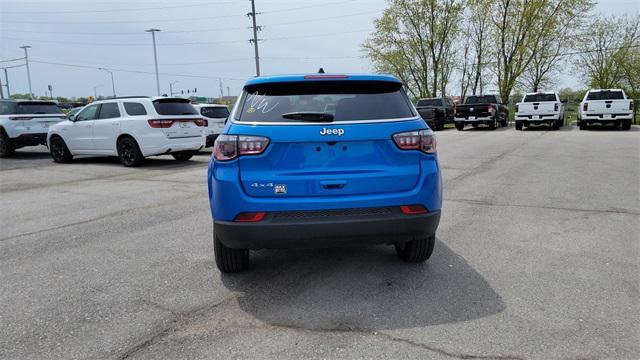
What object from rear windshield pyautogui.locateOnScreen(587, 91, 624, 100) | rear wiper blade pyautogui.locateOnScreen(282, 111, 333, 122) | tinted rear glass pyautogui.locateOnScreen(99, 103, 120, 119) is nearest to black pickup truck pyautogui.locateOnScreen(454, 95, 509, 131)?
rear windshield pyautogui.locateOnScreen(587, 91, 624, 100)

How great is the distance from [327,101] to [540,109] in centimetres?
2249

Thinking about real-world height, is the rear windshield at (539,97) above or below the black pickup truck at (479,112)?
above

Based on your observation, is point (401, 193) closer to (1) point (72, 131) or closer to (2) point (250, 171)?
(2) point (250, 171)

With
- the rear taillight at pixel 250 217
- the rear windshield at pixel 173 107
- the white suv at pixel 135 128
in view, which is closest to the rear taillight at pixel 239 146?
the rear taillight at pixel 250 217

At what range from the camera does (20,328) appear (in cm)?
309

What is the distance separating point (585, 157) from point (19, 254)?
1255 centimetres

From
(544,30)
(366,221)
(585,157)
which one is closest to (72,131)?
(366,221)

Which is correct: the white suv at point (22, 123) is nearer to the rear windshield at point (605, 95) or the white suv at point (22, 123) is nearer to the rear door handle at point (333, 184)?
the rear door handle at point (333, 184)

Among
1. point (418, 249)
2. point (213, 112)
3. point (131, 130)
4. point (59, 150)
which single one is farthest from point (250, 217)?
point (213, 112)

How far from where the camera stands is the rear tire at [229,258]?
380 centimetres

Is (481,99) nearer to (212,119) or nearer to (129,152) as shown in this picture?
(212,119)

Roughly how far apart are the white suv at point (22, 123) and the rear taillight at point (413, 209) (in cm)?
→ 1512

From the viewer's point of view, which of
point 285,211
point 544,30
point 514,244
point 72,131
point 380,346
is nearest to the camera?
point 380,346

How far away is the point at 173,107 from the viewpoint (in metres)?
11.8
